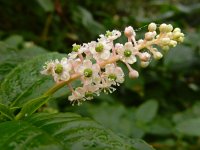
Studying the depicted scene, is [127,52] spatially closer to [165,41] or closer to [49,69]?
[165,41]

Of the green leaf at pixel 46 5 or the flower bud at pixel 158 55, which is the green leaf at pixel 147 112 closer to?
the green leaf at pixel 46 5

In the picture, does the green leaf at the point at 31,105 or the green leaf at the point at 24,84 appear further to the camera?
the green leaf at the point at 24,84

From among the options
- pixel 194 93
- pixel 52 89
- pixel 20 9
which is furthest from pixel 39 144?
pixel 20 9

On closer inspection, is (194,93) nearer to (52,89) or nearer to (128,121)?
(128,121)

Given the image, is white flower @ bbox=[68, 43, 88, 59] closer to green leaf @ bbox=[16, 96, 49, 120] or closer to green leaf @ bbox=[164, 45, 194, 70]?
green leaf @ bbox=[16, 96, 49, 120]

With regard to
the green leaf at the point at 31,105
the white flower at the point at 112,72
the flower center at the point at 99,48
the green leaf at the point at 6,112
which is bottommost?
the green leaf at the point at 6,112

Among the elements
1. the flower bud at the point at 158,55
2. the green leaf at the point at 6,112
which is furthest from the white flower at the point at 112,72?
the green leaf at the point at 6,112

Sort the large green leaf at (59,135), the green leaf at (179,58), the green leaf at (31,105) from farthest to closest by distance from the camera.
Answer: the green leaf at (179,58) → the green leaf at (31,105) → the large green leaf at (59,135)
